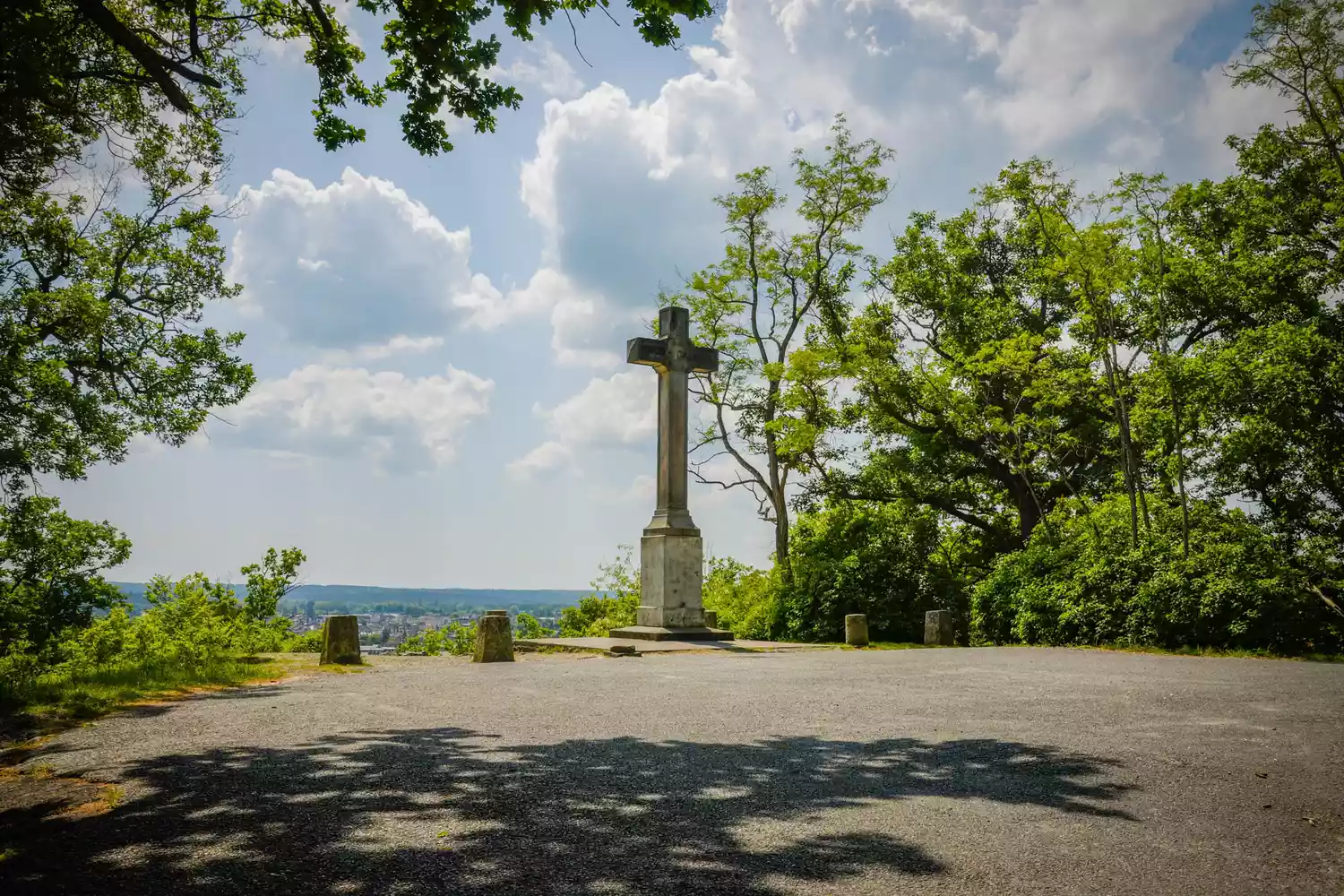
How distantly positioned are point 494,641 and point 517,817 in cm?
940

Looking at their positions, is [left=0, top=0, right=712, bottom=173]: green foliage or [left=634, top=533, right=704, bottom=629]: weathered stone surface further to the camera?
[left=634, top=533, right=704, bottom=629]: weathered stone surface

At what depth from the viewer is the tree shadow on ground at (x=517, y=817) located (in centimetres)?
336

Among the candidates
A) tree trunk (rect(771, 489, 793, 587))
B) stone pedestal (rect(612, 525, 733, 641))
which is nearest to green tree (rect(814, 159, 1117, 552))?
tree trunk (rect(771, 489, 793, 587))

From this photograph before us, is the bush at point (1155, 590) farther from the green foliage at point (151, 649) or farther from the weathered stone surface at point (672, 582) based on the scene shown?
the green foliage at point (151, 649)

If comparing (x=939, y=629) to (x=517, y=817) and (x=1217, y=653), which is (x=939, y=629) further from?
(x=517, y=817)

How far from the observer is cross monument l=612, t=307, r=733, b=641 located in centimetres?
1697

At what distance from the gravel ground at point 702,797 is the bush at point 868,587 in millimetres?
11774

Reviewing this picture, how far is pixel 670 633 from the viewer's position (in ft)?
54.1

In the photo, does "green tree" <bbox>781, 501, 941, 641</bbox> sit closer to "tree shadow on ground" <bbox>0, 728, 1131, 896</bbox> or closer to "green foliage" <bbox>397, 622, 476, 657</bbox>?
"green foliage" <bbox>397, 622, 476, 657</bbox>

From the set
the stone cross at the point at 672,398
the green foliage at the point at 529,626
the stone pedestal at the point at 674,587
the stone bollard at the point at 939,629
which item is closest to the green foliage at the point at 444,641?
the green foliage at the point at 529,626

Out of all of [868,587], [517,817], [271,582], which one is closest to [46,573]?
[271,582]

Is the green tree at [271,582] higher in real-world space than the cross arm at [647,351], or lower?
lower

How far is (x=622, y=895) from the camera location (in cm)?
320

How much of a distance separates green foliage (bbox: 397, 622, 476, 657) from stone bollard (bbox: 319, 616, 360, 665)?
206 inches
